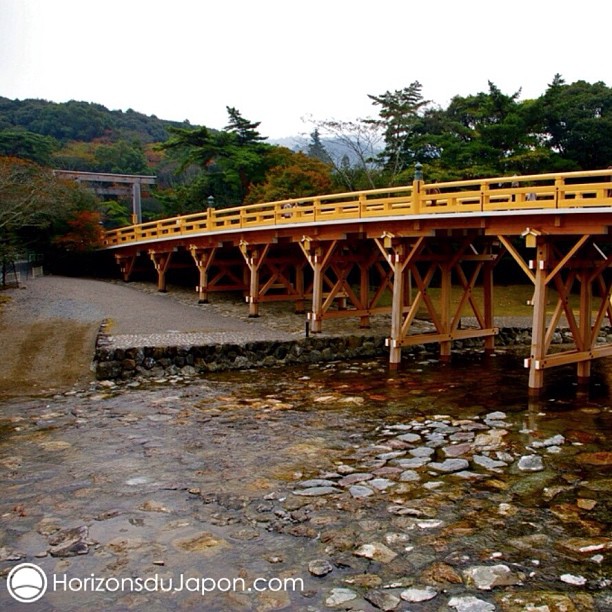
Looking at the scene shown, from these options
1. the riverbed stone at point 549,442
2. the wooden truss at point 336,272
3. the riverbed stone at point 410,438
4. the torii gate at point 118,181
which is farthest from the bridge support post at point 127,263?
the riverbed stone at point 549,442

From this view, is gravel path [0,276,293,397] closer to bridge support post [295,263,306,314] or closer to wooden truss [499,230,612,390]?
bridge support post [295,263,306,314]

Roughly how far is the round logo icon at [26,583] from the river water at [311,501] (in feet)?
0.18

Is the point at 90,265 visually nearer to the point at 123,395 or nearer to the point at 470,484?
the point at 123,395

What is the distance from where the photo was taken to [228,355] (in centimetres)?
1681

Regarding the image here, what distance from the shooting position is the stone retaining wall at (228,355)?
15.4 m

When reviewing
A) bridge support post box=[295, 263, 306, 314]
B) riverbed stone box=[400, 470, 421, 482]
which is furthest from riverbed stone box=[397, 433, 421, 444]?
bridge support post box=[295, 263, 306, 314]

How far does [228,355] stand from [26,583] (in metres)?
11.1

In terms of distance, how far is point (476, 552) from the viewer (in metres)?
6.25

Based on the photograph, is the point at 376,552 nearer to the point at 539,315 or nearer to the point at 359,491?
the point at 359,491

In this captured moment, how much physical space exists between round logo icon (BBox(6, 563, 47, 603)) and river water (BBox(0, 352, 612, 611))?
2.2 inches

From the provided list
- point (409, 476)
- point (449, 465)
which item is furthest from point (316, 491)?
point (449, 465)

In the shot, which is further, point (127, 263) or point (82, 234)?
point (127, 263)

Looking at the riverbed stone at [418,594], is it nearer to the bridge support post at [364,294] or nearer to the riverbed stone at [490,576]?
the riverbed stone at [490,576]

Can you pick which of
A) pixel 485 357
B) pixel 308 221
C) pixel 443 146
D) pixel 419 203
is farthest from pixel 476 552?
pixel 443 146
